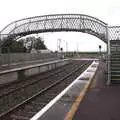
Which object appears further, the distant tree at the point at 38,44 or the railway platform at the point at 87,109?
the distant tree at the point at 38,44

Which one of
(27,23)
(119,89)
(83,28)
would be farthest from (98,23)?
(119,89)

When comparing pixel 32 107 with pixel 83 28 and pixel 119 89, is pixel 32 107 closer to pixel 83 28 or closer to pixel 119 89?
pixel 119 89

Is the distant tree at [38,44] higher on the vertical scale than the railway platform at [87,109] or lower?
higher

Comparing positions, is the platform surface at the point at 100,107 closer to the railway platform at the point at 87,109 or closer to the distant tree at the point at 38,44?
the railway platform at the point at 87,109

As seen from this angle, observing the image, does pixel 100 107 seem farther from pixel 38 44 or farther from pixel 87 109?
pixel 38 44

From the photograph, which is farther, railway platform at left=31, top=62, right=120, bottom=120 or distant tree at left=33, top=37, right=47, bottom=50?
distant tree at left=33, top=37, right=47, bottom=50

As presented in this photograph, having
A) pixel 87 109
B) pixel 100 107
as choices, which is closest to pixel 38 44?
pixel 100 107

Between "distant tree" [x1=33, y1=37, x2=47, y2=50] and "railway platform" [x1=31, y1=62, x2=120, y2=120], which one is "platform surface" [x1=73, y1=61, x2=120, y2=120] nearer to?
"railway platform" [x1=31, y1=62, x2=120, y2=120]

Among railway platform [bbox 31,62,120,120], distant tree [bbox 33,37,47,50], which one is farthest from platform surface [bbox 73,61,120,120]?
distant tree [bbox 33,37,47,50]

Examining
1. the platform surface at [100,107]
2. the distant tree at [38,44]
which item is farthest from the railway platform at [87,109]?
the distant tree at [38,44]

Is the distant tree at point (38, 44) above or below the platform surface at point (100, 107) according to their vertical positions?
above

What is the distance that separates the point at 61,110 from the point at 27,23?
122 ft

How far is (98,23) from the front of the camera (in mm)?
35750

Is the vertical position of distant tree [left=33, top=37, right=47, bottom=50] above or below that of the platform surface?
above
